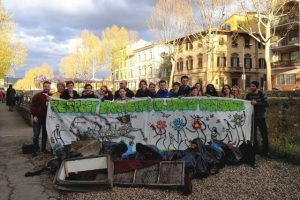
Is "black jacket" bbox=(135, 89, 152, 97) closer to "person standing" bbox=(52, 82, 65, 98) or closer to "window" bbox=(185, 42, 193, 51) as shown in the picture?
"person standing" bbox=(52, 82, 65, 98)

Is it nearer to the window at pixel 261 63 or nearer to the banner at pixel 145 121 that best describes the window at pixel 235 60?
the window at pixel 261 63

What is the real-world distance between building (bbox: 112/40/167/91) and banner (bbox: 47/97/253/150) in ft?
204

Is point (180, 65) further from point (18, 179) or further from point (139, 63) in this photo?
point (18, 179)

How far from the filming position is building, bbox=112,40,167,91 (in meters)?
75.6

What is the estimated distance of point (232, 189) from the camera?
6641 mm

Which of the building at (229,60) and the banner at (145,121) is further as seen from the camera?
the building at (229,60)

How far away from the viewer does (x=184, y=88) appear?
10172 millimetres

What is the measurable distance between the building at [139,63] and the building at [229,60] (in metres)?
10.6

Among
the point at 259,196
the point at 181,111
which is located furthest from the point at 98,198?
the point at 181,111

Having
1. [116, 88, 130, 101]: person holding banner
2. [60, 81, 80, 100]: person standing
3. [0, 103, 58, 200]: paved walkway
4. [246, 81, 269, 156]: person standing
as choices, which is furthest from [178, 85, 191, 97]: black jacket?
[0, 103, 58, 200]: paved walkway

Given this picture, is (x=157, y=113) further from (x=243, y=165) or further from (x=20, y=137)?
(x=20, y=137)

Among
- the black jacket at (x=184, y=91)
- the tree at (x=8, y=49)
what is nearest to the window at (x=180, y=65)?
the tree at (x=8, y=49)

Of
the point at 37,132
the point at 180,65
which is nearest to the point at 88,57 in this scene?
the point at 180,65

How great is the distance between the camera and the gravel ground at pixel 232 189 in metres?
6.31
